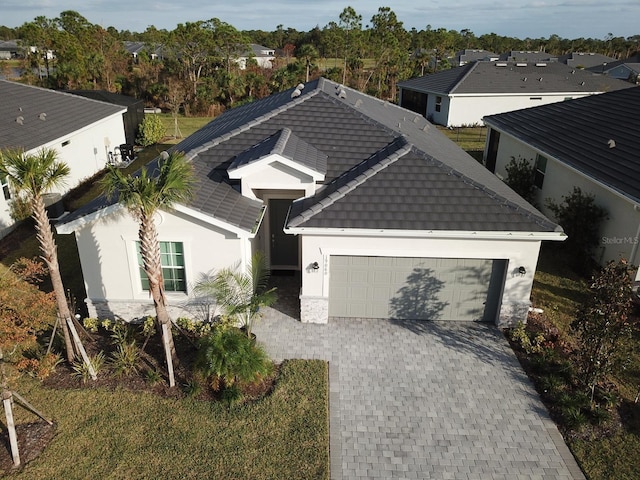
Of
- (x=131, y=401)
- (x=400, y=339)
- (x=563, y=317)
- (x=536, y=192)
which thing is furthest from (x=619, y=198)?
(x=131, y=401)

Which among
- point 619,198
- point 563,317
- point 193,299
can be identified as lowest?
point 563,317

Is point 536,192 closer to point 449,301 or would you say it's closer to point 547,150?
point 547,150

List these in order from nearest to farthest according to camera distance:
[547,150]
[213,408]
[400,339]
A: 1. [213,408]
2. [400,339]
3. [547,150]

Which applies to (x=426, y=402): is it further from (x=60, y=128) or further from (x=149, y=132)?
(x=149, y=132)

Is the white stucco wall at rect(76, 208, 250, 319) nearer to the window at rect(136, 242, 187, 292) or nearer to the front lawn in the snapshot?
the window at rect(136, 242, 187, 292)

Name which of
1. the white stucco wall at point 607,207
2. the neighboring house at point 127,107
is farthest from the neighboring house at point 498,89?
the neighboring house at point 127,107

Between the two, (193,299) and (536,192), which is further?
(536,192)

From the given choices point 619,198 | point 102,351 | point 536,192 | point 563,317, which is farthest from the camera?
point 536,192

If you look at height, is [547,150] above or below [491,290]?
above

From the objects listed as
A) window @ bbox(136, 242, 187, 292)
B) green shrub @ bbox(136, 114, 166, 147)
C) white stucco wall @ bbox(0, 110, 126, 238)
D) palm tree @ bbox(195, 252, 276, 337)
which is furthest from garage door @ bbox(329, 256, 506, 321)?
green shrub @ bbox(136, 114, 166, 147)
